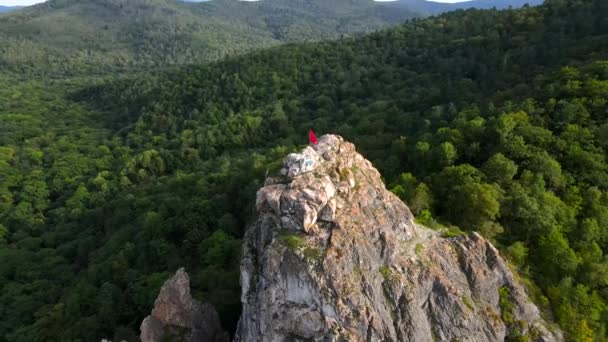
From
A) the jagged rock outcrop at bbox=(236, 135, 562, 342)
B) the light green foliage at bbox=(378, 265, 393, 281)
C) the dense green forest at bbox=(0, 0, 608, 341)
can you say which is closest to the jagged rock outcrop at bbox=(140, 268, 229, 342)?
the dense green forest at bbox=(0, 0, 608, 341)

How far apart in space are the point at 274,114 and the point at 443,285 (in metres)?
76.0

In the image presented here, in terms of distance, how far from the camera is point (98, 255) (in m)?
53.0

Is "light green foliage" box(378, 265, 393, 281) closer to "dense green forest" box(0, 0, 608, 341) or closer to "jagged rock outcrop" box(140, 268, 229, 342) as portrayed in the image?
"dense green forest" box(0, 0, 608, 341)

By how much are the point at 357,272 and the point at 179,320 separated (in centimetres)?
1492

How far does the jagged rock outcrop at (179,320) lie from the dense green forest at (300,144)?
7.85 feet

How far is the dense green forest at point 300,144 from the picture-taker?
29984mm

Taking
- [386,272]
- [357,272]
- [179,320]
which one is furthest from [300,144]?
[357,272]

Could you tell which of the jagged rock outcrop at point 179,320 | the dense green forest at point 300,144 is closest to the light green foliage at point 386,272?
the dense green forest at point 300,144

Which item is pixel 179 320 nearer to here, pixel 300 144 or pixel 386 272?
pixel 386 272

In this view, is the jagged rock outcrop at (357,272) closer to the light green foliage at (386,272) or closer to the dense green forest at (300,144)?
the light green foliage at (386,272)

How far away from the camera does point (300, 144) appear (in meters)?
74.8

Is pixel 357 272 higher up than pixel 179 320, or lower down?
higher up

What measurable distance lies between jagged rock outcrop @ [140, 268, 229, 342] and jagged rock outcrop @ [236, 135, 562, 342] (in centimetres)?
604

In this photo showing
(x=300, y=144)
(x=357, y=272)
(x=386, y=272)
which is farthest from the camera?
(x=300, y=144)
